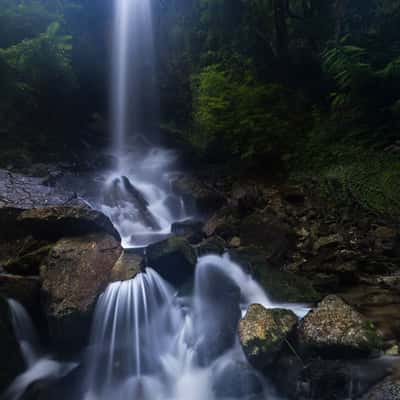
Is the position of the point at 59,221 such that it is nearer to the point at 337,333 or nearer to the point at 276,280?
the point at 276,280

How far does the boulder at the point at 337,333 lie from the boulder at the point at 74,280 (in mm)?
3023

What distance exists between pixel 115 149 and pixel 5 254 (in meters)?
8.52

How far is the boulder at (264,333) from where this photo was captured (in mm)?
3529

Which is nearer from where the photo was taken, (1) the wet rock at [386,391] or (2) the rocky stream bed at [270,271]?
(1) the wet rock at [386,391]

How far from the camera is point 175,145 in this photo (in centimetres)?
1278

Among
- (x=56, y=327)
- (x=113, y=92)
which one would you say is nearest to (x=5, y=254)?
(x=56, y=327)

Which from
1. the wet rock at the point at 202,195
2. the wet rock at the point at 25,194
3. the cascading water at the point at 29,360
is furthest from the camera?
the wet rock at the point at 202,195

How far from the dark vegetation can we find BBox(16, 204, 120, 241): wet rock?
322 cm

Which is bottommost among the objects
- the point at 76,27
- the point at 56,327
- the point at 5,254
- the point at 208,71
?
the point at 56,327

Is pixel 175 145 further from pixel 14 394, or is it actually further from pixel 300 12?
pixel 14 394

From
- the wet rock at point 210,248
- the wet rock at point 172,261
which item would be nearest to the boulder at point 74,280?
the wet rock at point 172,261

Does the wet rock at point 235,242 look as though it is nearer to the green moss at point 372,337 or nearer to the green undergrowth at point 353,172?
the green undergrowth at point 353,172

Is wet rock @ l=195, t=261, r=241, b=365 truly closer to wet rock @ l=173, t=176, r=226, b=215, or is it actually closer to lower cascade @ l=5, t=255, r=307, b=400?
lower cascade @ l=5, t=255, r=307, b=400

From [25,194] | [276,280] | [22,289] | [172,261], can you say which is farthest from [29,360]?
[276,280]
